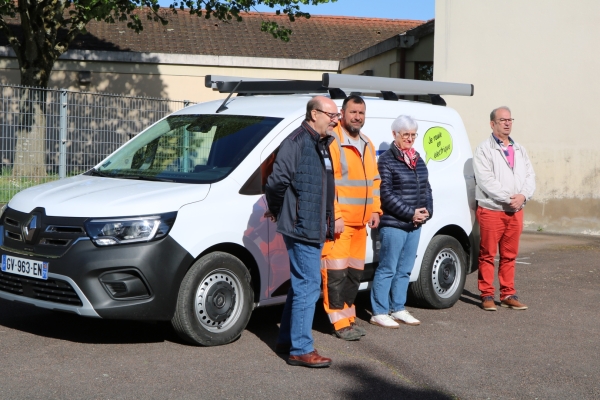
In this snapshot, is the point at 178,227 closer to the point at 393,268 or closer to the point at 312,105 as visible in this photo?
the point at 312,105

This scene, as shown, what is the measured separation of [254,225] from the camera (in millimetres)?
6371

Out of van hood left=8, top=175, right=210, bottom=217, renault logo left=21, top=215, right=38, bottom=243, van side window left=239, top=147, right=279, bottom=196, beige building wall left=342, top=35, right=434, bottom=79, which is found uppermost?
beige building wall left=342, top=35, right=434, bottom=79

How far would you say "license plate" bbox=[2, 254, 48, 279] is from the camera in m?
6.05

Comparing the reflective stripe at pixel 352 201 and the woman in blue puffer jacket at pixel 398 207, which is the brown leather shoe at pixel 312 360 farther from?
the woman in blue puffer jacket at pixel 398 207

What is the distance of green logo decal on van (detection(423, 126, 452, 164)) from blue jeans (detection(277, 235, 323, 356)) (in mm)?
2459

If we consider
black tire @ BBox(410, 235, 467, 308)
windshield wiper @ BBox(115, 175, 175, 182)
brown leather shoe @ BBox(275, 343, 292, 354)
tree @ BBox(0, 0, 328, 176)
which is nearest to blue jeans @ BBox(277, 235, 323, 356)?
brown leather shoe @ BBox(275, 343, 292, 354)

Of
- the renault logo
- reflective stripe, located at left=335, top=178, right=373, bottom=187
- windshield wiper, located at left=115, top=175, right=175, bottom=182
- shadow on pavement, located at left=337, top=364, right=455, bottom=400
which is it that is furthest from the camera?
windshield wiper, located at left=115, top=175, right=175, bottom=182

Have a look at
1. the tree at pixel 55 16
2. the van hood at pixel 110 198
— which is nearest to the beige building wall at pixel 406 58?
the tree at pixel 55 16

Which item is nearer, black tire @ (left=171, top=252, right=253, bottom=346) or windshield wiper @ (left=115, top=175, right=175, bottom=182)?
black tire @ (left=171, top=252, right=253, bottom=346)

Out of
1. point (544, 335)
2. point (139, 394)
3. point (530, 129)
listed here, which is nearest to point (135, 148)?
point (139, 394)

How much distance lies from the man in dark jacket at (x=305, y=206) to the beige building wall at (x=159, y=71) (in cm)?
1944

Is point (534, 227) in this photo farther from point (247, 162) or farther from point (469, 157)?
point (247, 162)

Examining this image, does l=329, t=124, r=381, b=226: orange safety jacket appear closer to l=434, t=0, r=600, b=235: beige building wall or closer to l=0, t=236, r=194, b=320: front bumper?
l=0, t=236, r=194, b=320: front bumper

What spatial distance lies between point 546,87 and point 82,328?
9604mm
